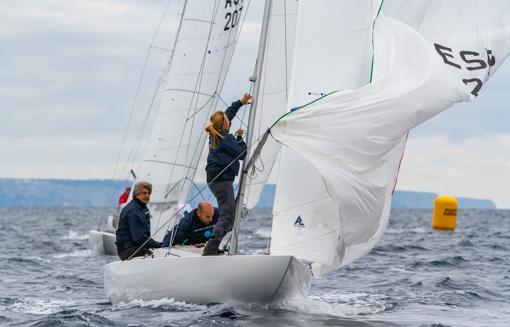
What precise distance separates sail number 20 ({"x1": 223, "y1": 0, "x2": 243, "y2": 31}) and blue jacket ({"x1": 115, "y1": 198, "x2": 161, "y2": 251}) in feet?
13.0

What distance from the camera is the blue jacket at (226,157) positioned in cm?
1084

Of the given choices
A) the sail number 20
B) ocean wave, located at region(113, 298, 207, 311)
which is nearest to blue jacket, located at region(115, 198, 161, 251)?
ocean wave, located at region(113, 298, 207, 311)

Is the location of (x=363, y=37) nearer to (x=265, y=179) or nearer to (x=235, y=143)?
(x=235, y=143)

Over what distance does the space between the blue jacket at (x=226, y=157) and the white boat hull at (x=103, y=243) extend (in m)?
12.6

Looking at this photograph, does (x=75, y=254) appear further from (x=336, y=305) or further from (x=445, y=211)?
(x=445, y=211)

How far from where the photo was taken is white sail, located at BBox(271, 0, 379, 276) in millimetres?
10719

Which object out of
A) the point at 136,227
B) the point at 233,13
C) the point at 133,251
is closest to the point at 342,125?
the point at 136,227

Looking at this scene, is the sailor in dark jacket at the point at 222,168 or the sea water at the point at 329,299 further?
the sailor in dark jacket at the point at 222,168

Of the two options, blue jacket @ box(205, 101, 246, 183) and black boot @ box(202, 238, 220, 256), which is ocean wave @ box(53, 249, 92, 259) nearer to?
black boot @ box(202, 238, 220, 256)

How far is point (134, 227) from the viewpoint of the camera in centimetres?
1168

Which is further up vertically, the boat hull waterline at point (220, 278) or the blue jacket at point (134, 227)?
the blue jacket at point (134, 227)

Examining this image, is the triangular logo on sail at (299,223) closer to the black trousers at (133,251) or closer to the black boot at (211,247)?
the black boot at (211,247)

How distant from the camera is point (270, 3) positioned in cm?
1107

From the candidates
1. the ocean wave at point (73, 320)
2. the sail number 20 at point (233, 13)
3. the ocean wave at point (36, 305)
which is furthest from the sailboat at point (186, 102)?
the ocean wave at point (73, 320)
